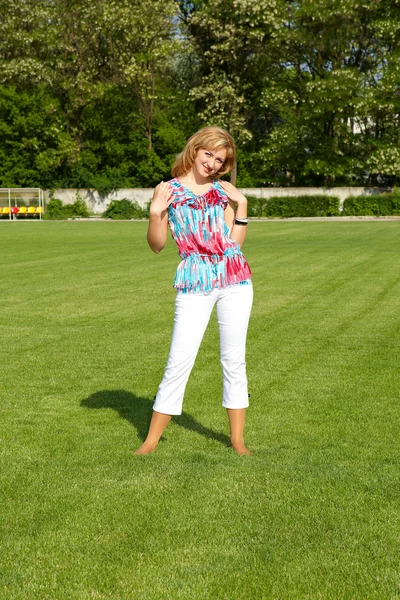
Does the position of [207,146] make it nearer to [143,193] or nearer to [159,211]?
[159,211]

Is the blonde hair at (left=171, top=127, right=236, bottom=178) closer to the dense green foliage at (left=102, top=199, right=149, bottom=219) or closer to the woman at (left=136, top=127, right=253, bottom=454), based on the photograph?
the woman at (left=136, top=127, right=253, bottom=454)

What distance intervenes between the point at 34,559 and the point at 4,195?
57.5 m

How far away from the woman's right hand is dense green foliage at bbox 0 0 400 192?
166ft

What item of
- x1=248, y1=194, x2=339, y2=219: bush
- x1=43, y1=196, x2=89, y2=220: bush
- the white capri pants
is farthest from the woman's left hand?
x1=43, y1=196, x2=89, y2=220: bush

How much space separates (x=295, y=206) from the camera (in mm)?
55875

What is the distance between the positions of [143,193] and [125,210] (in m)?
2.42

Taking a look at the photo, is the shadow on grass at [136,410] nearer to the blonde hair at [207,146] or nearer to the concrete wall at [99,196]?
the blonde hair at [207,146]

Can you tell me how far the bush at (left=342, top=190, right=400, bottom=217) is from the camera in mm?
54719

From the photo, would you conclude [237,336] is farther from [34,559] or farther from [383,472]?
[34,559]

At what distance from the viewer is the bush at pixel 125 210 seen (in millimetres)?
58562

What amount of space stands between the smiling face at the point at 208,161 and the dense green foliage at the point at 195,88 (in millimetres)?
50491

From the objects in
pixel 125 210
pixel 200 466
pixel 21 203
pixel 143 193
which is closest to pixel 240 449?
pixel 200 466

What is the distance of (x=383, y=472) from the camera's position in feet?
17.4

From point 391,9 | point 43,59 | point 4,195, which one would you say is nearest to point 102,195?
point 4,195
